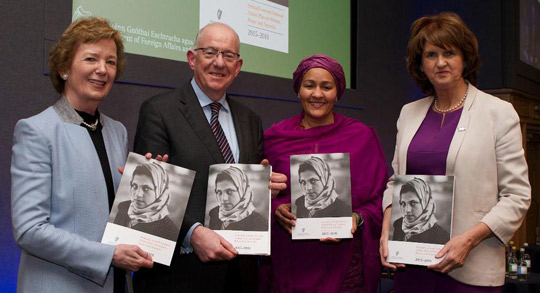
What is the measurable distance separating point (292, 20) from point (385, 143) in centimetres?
192

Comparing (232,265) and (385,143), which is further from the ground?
(385,143)

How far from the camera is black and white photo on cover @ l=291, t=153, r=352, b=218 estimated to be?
6.50 ft

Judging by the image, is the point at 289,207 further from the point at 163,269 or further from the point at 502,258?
the point at 502,258

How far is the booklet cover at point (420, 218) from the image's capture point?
1854 millimetres

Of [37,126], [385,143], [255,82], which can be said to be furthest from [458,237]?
[385,143]

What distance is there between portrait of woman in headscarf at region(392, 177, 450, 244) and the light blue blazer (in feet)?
3.56

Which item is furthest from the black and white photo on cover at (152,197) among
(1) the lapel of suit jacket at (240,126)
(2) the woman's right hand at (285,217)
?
(2) the woman's right hand at (285,217)

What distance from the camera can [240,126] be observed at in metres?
2.08

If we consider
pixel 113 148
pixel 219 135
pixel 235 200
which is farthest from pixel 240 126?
pixel 113 148

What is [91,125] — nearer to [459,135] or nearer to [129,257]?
[129,257]

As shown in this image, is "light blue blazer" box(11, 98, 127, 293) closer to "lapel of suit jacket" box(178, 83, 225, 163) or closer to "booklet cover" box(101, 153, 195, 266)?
"booklet cover" box(101, 153, 195, 266)

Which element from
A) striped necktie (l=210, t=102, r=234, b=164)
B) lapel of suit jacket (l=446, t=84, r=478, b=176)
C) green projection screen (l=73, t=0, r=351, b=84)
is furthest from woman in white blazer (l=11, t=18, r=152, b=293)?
lapel of suit jacket (l=446, t=84, r=478, b=176)

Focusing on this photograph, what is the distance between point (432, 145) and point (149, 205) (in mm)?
1167

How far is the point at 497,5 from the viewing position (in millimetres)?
5492
